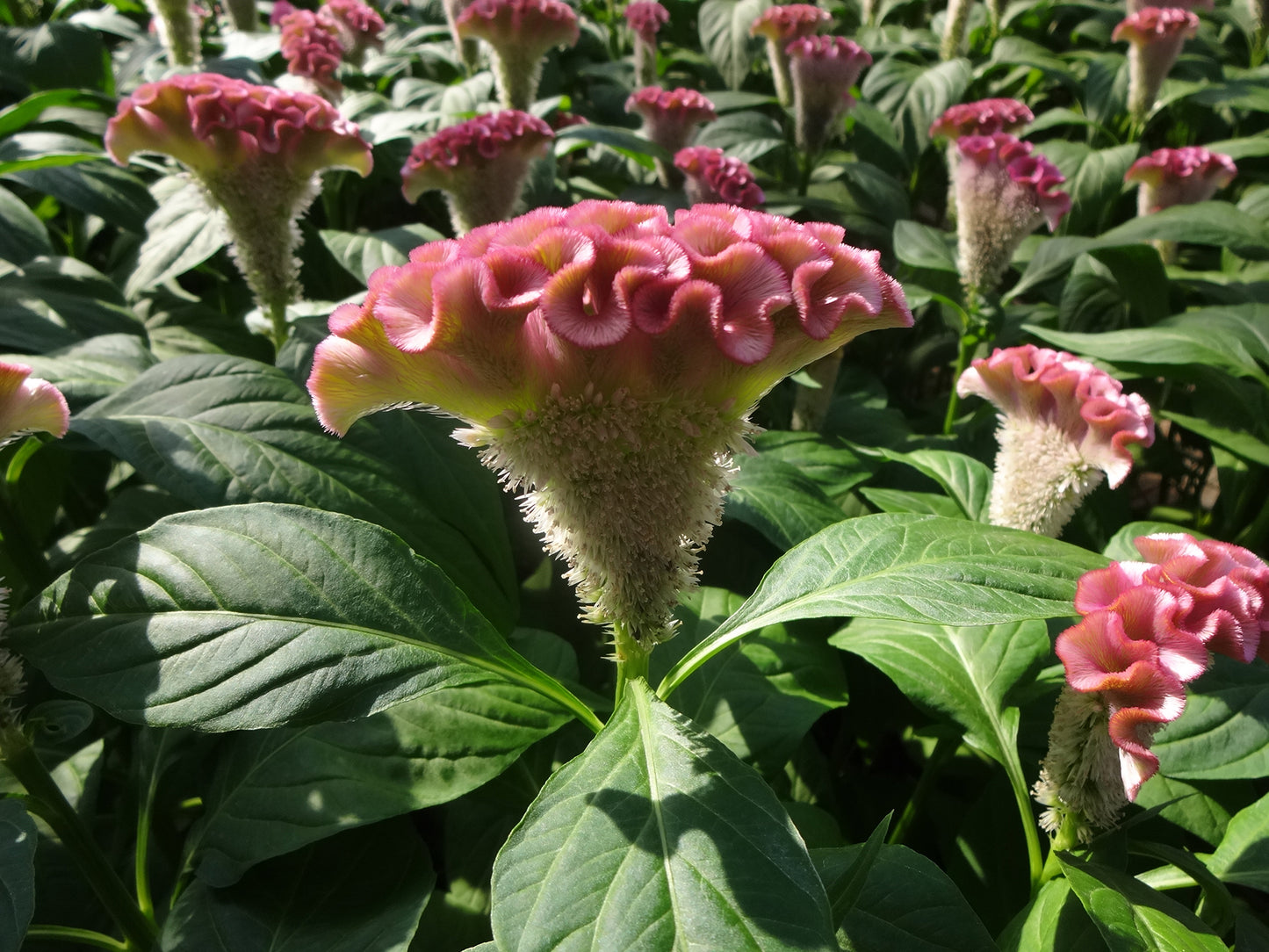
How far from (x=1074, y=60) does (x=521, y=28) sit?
2282 millimetres

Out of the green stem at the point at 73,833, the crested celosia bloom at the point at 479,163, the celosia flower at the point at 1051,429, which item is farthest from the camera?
the crested celosia bloom at the point at 479,163

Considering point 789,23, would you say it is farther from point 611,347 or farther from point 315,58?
point 611,347

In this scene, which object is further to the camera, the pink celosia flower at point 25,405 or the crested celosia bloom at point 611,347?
the pink celosia flower at point 25,405

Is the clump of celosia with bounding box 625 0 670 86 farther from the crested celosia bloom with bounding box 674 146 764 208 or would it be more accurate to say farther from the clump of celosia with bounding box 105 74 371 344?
the clump of celosia with bounding box 105 74 371 344

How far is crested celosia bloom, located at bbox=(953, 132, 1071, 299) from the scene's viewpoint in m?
1.66

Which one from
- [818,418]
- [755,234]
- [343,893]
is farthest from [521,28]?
[343,893]

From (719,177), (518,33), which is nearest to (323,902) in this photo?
(719,177)

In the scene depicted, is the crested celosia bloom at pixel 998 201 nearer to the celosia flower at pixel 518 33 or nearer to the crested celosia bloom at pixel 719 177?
the crested celosia bloom at pixel 719 177

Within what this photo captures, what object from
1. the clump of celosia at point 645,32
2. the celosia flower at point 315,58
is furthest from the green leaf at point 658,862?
the clump of celosia at point 645,32

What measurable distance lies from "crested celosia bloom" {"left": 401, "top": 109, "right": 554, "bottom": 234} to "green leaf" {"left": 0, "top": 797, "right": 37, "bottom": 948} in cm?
120

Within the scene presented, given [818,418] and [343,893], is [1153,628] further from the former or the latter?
[818,418]

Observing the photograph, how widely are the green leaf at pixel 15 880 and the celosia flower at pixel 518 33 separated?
73.3 inches

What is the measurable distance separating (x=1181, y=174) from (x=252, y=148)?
6.66 feet

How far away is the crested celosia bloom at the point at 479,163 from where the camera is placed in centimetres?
152
